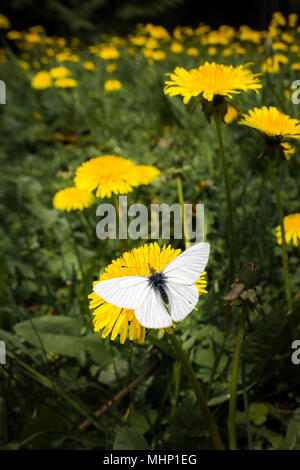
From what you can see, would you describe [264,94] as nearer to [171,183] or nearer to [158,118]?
[171,183]

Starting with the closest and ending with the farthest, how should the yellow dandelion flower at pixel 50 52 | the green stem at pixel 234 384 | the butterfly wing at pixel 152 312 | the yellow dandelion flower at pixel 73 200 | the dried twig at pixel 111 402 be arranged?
1. the butterfly wing at pixel 152 312
2. the green stem at pixel 234 384
3. the dried twig at pixel 111 402
4. the yellow dandelion flower at pixel 73 200
5. the yellow dandelion flower at pixel 50 52

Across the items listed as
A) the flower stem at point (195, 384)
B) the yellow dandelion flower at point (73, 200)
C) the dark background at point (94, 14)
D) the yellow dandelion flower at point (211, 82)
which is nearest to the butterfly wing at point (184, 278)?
the flower stem at point (195, 384)

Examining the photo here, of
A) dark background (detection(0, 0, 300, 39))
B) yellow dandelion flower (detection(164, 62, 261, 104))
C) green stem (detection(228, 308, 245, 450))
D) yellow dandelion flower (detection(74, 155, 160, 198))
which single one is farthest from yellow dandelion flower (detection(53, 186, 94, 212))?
dark background (detection(0, 0, 300, 39))

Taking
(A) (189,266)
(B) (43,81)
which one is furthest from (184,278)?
(B) (43,81)

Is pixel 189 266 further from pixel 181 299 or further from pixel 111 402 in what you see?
pixel 111 402

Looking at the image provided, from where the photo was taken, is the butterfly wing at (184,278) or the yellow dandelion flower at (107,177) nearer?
the butterfly wing at (184,278)

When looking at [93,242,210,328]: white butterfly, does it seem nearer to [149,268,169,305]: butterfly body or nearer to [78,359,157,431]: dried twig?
[149,268,169,305]: butterfly body

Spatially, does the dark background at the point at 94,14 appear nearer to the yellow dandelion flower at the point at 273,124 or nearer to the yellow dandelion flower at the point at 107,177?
the yellow dandelion flower at the point at 107,177

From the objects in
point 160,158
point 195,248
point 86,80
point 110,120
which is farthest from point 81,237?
point 86,80
